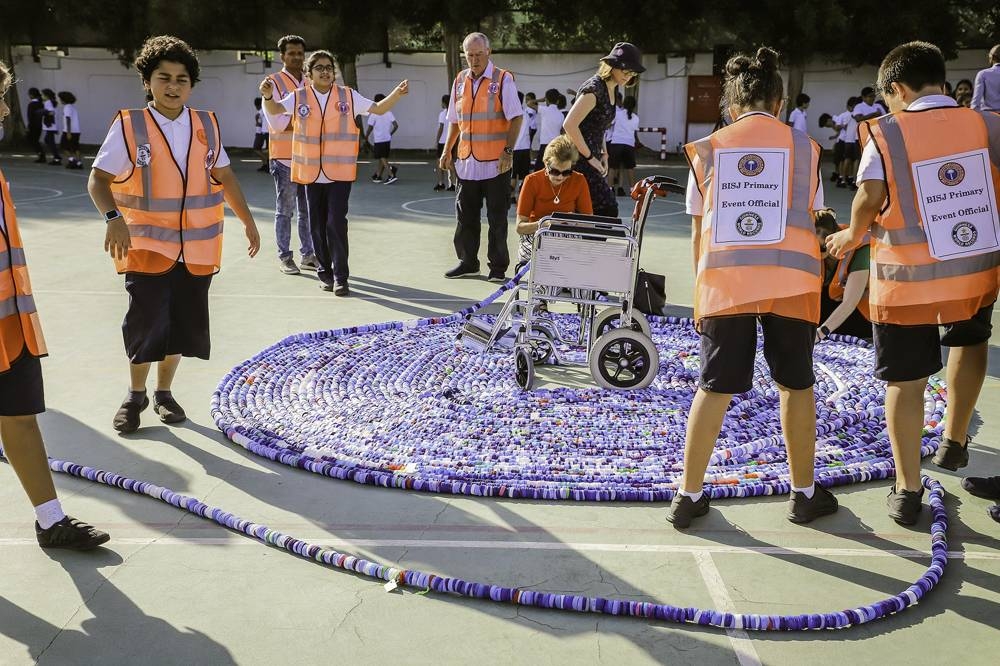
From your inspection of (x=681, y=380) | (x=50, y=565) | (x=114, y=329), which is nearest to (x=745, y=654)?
(x=50, y=565)

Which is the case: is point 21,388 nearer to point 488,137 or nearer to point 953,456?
point 953,456

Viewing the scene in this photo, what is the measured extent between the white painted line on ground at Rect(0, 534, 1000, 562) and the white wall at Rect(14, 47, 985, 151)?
934 inches

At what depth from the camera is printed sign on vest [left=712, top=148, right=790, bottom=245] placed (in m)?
3.52

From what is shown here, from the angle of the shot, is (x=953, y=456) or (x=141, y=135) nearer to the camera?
(x=953, y=456)

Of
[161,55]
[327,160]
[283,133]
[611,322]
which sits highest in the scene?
[161,55]

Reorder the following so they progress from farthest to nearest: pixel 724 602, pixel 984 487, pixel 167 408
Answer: pixel 167 408
pixel 984 487
pixel 724 602

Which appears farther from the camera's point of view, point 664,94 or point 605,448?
point 664,94

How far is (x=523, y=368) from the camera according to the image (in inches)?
214

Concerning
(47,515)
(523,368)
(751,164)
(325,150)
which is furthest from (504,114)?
(47,515)

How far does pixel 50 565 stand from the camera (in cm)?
347

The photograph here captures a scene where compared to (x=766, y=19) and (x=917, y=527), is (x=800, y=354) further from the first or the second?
(x=766, y=19)

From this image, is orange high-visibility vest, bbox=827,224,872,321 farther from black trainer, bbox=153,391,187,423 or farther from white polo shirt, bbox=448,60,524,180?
black trainer, bbox=153,391,187,423

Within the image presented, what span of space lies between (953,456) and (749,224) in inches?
67.7

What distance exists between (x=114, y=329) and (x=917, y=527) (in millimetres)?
5395
